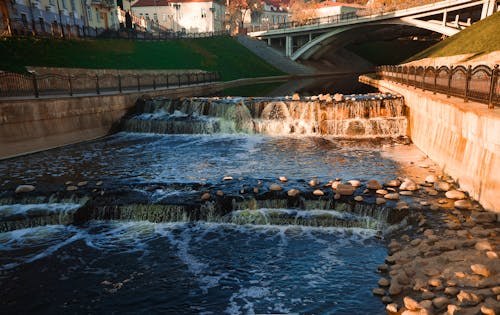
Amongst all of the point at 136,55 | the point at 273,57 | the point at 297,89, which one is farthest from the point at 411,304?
the point at 273,57

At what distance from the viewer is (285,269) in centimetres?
832

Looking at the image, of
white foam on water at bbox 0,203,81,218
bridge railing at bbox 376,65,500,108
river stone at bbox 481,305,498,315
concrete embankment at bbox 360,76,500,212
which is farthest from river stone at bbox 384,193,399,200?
white foam on water at bbox 0,203,81,218

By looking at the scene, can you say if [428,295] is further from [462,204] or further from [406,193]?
[406,193]

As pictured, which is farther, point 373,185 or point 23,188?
point 23,188

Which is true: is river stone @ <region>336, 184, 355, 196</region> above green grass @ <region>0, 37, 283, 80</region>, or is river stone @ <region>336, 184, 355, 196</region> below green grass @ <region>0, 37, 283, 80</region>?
below

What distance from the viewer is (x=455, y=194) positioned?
35.3ft

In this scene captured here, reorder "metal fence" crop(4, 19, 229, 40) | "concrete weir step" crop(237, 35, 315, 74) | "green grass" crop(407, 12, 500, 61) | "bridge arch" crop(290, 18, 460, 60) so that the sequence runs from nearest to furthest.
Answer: "green grass" crop(407, 12, 500, 61), "metal fence" crop(4, 19, 229, 40), "bridge arch" crop(290, 18, 460, 60), "concrete weir step" crop(237, 35, 315, 74)

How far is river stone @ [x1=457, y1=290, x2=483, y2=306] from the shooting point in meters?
6.01

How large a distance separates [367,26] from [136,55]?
1320 inches

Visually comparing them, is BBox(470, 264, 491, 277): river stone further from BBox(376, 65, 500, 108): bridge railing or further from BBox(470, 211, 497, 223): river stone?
BBox(376, 65, 500, 108): bridge railing

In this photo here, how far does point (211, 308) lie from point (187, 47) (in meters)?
53.0

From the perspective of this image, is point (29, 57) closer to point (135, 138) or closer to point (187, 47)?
point (135, 138)

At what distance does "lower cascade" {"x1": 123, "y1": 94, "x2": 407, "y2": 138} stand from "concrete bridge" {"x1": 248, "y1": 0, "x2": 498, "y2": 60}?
87.1 feet

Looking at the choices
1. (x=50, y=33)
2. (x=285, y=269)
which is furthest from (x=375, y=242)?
(x=50, y=33)
